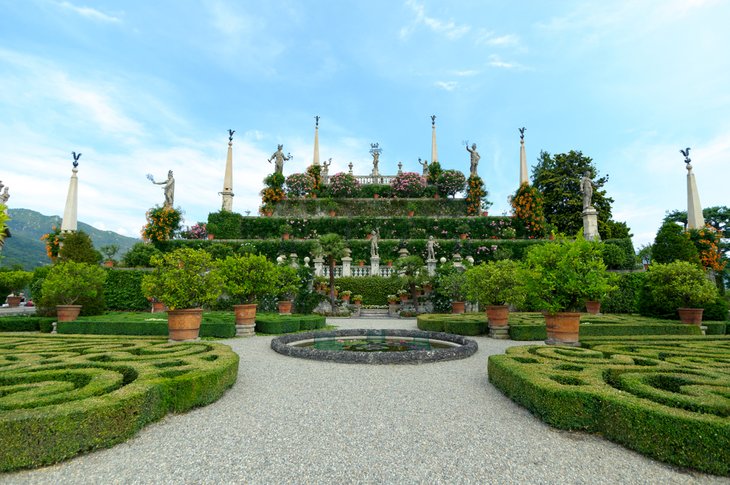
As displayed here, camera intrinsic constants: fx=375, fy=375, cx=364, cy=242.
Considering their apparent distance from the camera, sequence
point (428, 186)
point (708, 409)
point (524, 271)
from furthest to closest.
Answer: point (428, 186) → point (524, 271) → point (708, 409)

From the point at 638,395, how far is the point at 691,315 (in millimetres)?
10863

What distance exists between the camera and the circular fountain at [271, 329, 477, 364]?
8.34 m

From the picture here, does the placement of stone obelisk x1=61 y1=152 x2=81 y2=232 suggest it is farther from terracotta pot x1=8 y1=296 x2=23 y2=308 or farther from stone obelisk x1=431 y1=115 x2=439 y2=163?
stone obelisk x1=431 y1=115 x2=439 y2=163

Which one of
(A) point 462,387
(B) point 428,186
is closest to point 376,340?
(A) point 462,387

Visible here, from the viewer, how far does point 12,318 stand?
13.0 metres

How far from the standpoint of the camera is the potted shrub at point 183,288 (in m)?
10.0

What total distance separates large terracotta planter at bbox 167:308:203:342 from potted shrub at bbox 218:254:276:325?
252 centimetres

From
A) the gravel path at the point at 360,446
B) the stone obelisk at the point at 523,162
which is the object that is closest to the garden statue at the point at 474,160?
the stone obelisk at the point at 523,162

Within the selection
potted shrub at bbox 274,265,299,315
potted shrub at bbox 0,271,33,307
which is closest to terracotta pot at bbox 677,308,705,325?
potted shrub at bbox 274,265,299,315

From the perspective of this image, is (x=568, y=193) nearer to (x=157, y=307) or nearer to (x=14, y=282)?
(x=157, y=307)

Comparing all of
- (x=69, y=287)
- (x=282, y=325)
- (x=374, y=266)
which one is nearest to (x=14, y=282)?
(x=69, y=287)

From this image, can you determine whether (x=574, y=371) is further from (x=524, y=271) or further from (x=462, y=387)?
(x=524, y=271)

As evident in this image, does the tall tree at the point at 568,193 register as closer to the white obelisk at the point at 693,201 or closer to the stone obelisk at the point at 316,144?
the white obelisk at the point at 693,201

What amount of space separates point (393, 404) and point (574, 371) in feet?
9.64
